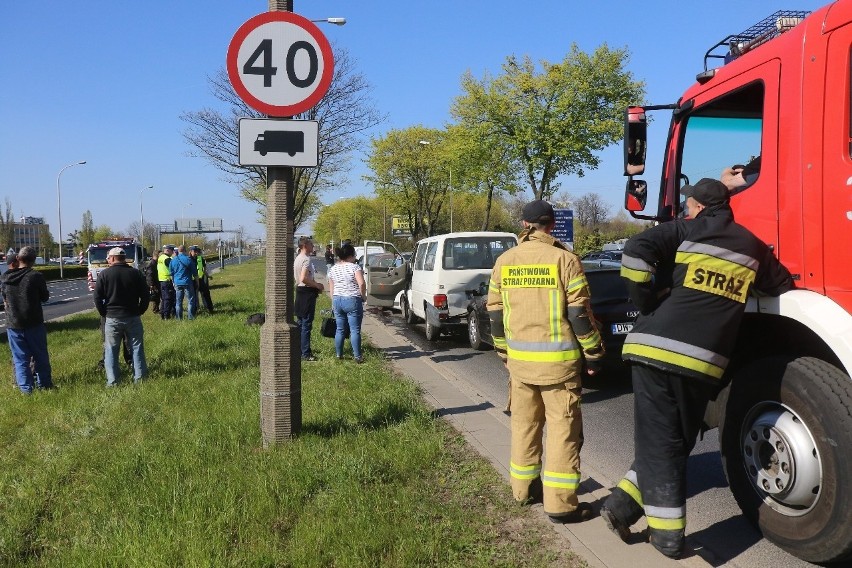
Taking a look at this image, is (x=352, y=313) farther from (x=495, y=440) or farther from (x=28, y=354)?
(x=495, y=440)

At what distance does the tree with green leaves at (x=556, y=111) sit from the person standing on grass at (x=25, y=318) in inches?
852

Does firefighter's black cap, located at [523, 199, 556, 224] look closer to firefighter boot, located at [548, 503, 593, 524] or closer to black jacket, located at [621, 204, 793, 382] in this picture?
black jacket, located at [621, 204, 793, 382]

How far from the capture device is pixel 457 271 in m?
11.4

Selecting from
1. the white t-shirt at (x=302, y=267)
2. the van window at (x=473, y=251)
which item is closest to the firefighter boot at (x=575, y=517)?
the white t-shirt at (x=302, y=267)

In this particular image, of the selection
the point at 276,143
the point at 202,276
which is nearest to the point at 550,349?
the point at 276,143

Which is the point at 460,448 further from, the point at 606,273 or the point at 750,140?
the point at 606,273

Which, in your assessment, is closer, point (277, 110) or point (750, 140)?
point (750, 140)

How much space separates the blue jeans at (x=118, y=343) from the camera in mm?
8047

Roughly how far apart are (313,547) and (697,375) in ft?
6.60

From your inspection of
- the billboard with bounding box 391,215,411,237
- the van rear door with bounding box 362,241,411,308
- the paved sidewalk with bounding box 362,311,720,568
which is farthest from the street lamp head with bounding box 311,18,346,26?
the billboard with bounding box 391,215,411,237

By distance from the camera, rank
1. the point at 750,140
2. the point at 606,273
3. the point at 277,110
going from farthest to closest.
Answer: the point at 606,273, the point at 277,110, the point at 750,140

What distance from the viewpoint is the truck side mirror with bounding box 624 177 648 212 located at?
15.5ft

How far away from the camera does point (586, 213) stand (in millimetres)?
84188

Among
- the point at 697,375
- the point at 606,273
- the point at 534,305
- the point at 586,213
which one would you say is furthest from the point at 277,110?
the point at 586,213
